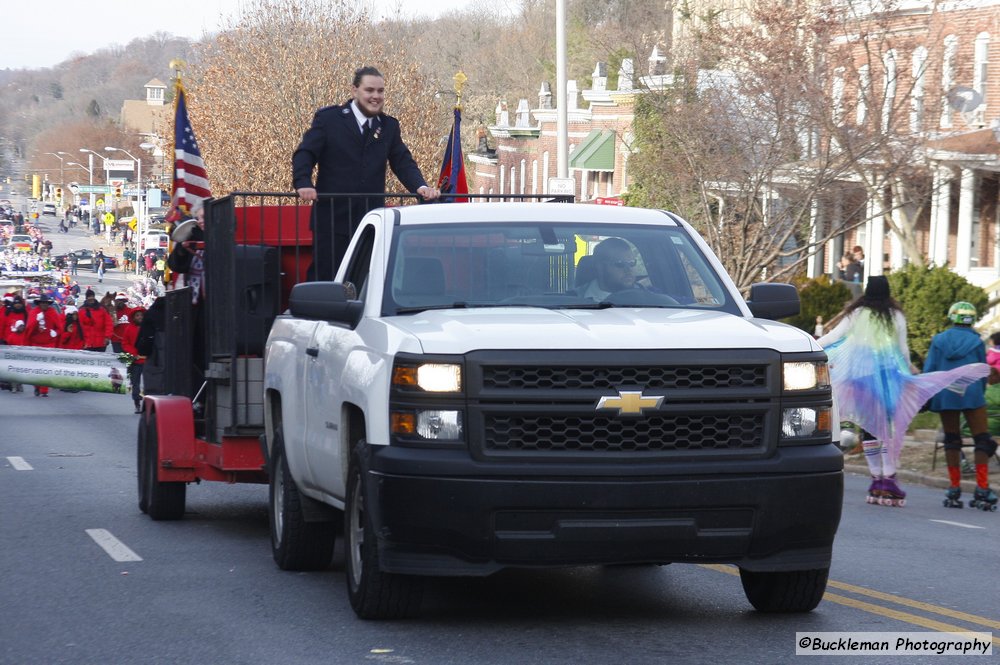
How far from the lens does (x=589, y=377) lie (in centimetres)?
712

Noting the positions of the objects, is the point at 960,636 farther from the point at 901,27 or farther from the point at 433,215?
the point at 901,27

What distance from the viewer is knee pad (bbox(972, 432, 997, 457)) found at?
48.2 feet

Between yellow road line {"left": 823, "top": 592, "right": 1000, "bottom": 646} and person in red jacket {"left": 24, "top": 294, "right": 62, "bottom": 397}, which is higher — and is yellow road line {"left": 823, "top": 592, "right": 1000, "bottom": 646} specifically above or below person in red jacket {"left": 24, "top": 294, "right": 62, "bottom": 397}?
above

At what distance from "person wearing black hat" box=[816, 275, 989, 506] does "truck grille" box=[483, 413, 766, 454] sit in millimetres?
7367

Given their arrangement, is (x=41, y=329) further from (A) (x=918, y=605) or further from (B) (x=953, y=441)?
(A) (x=918, y=605)

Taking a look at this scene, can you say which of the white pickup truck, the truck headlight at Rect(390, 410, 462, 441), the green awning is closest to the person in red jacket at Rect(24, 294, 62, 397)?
the green awning

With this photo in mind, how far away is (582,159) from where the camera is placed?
191 ft

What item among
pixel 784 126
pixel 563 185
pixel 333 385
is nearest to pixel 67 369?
pixel 563 185

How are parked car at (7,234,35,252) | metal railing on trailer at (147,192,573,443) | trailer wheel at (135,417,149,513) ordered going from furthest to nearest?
parked car at (7,234,35,252) → trailer wheel at (135,417,149,513) → metal railing on trailer at (147,192,573,443)

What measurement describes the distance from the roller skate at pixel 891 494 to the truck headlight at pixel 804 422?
24.7 feet

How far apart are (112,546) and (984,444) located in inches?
307

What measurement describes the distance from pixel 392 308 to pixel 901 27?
80.1 feet

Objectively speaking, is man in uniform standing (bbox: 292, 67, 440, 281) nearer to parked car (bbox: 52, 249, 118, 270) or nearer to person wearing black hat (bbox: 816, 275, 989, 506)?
person wearing black hat (bbox: 816, 275, 989, 506)

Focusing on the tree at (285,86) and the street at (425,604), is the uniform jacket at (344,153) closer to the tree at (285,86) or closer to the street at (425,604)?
the street at (425,604)
